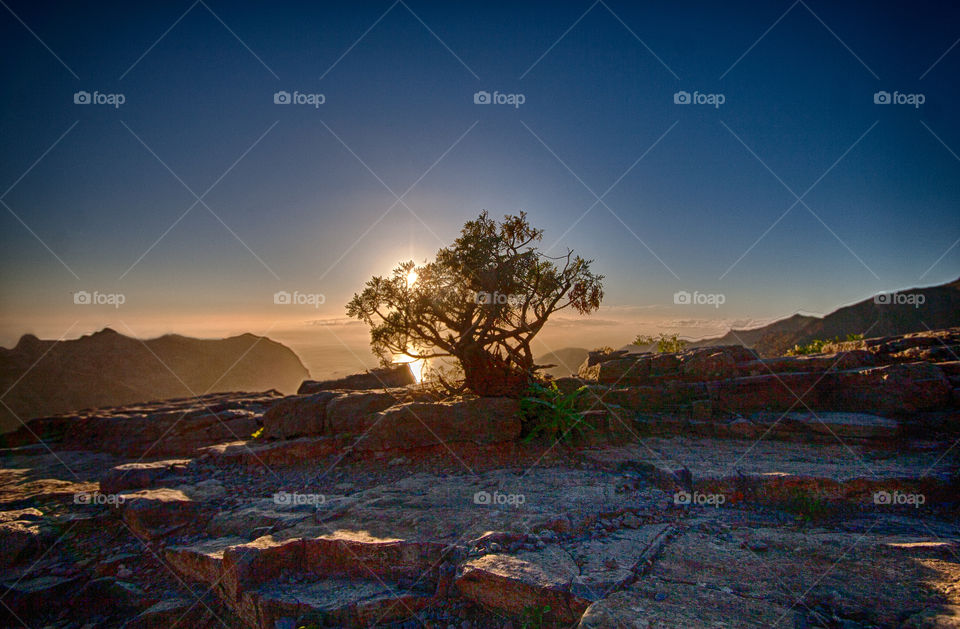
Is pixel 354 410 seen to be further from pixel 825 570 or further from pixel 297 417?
pixel 825 570

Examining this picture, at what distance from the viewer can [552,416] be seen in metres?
10.3

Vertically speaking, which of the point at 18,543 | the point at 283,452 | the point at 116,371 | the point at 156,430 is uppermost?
the point at 116,371

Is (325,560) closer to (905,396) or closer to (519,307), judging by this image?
(519,307)

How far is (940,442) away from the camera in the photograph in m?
8.91

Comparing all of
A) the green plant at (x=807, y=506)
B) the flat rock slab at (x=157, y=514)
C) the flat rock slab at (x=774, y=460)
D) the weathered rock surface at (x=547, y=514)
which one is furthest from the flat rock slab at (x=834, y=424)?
the flat rock slab at (x=157, y=514)

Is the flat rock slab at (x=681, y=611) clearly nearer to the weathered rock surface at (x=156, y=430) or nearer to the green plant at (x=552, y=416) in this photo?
the green plant at (x=552, y=416)

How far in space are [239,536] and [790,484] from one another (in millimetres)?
9056

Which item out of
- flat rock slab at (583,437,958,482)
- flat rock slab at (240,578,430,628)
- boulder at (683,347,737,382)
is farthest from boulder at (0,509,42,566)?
boulder at (683,347,737,382)

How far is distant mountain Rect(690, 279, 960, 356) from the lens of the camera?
80.5 ft

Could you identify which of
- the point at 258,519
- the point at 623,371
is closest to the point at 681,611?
the point at 258,519

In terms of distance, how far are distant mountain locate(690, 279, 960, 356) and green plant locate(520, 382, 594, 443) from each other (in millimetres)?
14307

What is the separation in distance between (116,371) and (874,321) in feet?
227

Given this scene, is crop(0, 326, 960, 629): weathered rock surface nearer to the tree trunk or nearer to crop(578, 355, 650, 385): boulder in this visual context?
crop(578, 355, 650, 385): boulder

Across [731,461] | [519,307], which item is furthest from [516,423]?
[731,461]
